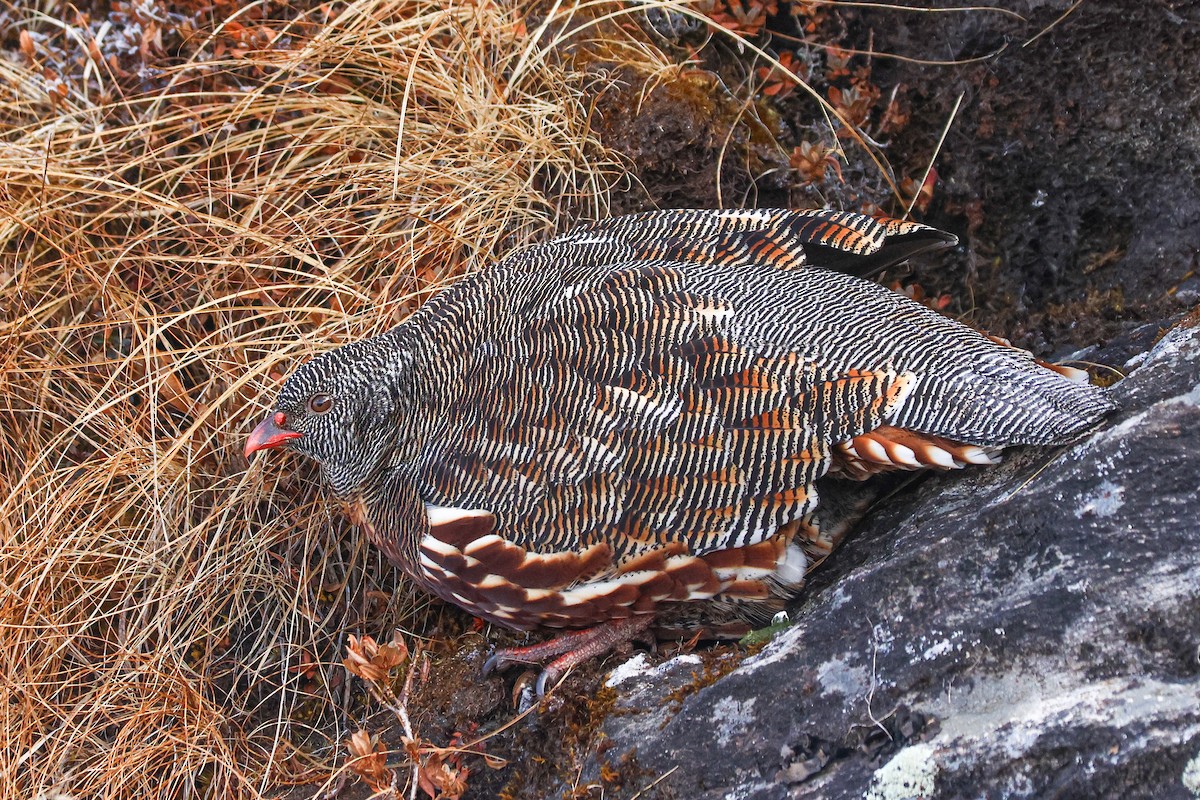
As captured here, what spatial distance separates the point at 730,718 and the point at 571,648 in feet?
2.87

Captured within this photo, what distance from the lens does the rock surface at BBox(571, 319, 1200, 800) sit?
2.47m

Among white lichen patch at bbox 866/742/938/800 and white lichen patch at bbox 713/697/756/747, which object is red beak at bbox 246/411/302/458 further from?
white lichen patch at bbox 866/742/938/800

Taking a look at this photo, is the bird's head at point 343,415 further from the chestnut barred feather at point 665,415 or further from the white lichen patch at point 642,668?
the white lichen patch at point 642,668

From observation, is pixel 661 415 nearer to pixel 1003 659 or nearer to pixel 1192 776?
pixel 1003 659

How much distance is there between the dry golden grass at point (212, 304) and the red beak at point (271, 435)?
0.45 metres

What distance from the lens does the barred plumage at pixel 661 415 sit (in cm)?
316

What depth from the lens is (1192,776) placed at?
233cm

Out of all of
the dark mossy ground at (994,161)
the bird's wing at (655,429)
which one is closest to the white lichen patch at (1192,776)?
the bird's wing at (655,429)

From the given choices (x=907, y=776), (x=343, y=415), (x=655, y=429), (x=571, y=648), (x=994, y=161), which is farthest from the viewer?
(x=994, y=161)

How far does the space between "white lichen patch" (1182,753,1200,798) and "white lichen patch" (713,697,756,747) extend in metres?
1.10

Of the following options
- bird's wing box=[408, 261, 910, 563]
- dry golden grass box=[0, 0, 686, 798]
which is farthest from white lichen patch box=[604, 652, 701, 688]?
dry golden grass box=[0, 0, 686, 798]

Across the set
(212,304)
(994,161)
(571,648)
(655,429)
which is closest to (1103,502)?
(655,429)

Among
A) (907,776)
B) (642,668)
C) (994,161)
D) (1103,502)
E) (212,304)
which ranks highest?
(994,161)

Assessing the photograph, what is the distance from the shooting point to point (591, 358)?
134 inches
